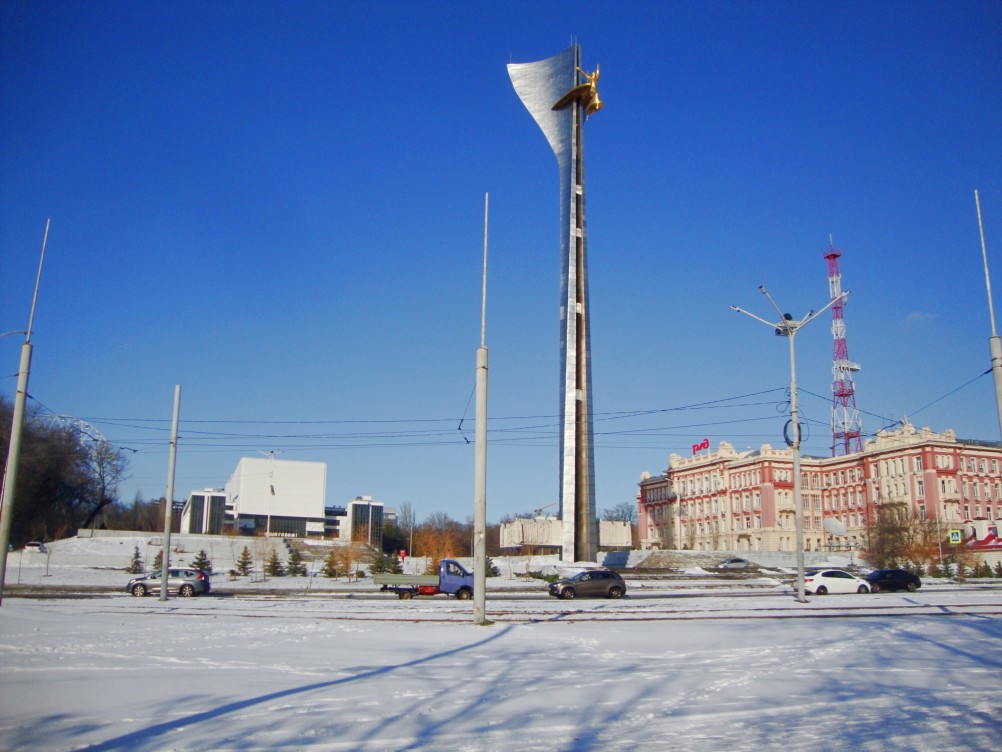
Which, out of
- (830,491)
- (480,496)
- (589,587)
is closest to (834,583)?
(589,587)

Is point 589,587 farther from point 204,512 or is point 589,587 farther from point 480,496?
point 204,512

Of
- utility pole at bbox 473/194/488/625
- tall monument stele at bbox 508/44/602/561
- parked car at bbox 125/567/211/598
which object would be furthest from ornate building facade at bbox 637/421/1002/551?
utility pole at bbox 473/194/488/625

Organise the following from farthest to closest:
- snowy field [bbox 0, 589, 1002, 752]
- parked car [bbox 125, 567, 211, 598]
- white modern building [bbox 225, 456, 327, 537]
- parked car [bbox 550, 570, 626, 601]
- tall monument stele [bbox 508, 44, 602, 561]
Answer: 1. white modern building [bbox 225, 456, 327, 537]
2. tall monument stele [bbox 508, 44, 602, 561]
3. parked car [bbox 125, 567, 211, 598]
4. parked car [bbox 550, 570, 626, 601]
5. snowy field [bbox 0, 589, 1002, 752]

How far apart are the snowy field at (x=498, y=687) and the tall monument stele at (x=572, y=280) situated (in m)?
42.1

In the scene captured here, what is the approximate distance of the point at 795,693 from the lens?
10.1m

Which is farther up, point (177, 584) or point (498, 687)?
point (498, 687)

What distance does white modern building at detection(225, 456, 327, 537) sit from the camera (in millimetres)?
124062

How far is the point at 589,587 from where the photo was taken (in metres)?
36.8

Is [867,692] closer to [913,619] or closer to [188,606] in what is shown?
[913,619]

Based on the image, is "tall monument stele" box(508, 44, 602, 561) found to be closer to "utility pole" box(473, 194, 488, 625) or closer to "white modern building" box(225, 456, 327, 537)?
"utility pole" box(473, 194, 488, 625)

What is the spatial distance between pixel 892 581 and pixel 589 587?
54.3 feet

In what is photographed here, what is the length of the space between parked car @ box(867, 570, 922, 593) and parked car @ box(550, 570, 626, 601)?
13.9 m

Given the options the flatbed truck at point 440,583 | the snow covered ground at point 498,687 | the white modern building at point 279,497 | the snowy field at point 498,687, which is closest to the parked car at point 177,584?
the flatbed truck at point 440,583

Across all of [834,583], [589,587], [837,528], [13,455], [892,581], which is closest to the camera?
[13,455]
